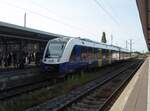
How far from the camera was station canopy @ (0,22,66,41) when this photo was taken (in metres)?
20.0

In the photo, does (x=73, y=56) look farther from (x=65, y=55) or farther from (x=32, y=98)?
(x=32, y=98)

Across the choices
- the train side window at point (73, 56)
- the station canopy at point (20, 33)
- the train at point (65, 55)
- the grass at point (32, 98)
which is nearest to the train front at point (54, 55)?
the train at point (65, 55)

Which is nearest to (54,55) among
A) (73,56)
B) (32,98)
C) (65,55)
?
(65,55)

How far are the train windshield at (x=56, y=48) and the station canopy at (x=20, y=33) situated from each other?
2835 millimetres

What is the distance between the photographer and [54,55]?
19.5 m

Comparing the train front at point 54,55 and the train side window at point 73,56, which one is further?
the train side window at point 73,56

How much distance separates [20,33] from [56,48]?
14.7ft

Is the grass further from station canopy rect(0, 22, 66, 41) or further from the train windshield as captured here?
station canopy rect(0, 22, 66, 41)

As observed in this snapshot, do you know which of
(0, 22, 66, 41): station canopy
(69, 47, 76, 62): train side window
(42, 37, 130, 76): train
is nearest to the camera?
(42, 37, 130, 76): train

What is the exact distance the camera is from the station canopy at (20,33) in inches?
789

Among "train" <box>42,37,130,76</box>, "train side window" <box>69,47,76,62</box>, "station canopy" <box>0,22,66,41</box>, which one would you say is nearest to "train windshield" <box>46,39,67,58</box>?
"train" <box>42,37,130,76</box>

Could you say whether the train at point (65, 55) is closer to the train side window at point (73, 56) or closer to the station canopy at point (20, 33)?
the train side window at point (73, 56)

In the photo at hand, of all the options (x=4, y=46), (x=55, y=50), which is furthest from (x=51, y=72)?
(x=4, y=46)

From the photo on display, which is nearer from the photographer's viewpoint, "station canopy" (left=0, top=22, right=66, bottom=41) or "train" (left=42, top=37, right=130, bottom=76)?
"train" (left=42, top=37, right=130, bottom=76)
